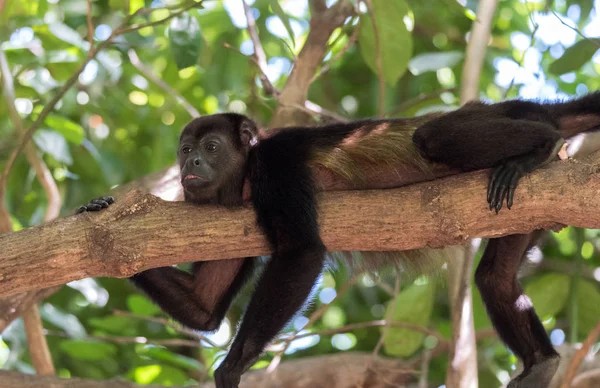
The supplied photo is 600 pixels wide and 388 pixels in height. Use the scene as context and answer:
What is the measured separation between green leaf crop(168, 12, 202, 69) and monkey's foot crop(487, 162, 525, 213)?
1689mm

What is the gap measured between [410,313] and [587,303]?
100 cm

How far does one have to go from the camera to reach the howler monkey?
3.14 metres

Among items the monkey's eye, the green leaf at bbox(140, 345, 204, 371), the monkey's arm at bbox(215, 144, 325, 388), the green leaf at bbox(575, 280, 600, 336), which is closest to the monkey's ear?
the monkey's eye

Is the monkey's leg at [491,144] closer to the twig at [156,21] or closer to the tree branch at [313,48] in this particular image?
the tree branch at [313,48]

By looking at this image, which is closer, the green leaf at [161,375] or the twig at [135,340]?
the twig at [135,340]

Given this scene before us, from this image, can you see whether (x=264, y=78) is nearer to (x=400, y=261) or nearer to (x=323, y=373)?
(x=400, y=261)

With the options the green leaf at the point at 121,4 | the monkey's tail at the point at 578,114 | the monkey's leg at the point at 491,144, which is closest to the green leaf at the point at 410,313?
the monkey's leg at the point at 491,144

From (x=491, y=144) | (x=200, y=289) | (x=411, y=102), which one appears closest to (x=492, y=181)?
(x=491, y=144)

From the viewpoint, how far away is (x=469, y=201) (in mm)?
2951

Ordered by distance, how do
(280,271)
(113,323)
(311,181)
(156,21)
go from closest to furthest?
(280,271), (311,181), (156,21), (113,323)

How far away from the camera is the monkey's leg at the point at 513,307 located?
3.52 m

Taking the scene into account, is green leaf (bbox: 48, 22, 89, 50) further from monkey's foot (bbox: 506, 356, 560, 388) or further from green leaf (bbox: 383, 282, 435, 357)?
monkey's foot (bbox: 506, 356, 560, 388)

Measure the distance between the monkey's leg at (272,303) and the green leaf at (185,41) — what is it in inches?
47.6

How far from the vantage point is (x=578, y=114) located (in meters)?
3.47
